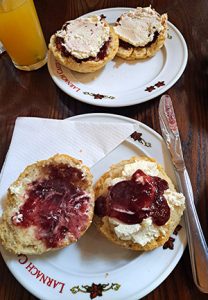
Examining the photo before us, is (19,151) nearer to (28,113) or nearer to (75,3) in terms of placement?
(28,113)

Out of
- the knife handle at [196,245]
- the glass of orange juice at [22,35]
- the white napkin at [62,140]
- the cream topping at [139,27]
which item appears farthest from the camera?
the cream topping at [139,27]

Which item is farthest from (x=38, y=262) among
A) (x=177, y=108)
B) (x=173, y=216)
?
(x=177, y=108)

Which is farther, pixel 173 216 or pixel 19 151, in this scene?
pixel 19 151

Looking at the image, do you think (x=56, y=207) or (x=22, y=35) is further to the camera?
(x=22, y=35)

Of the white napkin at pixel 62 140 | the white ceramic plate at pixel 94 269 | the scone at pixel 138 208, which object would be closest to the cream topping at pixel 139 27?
the white napkin at pixel 62 140

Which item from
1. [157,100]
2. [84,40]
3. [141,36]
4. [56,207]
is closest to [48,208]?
[56,207]

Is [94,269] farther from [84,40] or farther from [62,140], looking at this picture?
[84,40]

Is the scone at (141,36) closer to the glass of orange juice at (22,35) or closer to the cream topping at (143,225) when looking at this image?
the glass of orange juice at (22,35)
